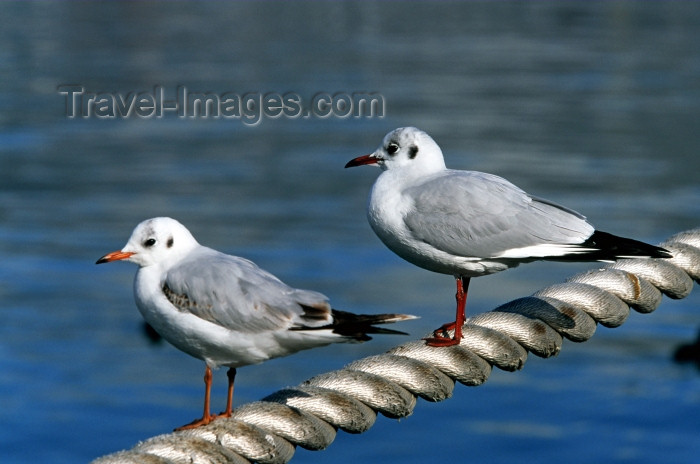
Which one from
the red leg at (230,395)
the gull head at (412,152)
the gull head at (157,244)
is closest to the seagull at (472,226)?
the gull head at (412,152)

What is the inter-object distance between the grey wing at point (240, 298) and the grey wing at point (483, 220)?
1137mm

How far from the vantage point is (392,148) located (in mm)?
5270

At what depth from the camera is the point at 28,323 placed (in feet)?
35.6

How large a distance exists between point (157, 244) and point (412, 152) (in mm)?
1544

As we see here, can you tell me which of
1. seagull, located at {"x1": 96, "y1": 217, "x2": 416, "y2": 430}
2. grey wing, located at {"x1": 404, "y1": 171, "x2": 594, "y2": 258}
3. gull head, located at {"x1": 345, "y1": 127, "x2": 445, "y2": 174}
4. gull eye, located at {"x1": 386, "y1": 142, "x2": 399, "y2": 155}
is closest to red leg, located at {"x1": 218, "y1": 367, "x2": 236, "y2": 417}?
seagull, located at {"x1": 96, "y1": 217, "x2": 416, "y2": 430}

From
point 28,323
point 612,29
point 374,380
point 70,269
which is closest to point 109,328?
point 28,323

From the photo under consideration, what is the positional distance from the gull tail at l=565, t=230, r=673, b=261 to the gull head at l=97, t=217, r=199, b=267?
162cm

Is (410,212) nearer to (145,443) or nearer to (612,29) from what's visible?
(145,443)

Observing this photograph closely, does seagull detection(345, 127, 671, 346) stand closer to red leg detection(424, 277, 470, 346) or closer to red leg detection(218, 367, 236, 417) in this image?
red leg detection(424, 277, 470, 346)

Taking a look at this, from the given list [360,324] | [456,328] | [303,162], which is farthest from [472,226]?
[303,162]

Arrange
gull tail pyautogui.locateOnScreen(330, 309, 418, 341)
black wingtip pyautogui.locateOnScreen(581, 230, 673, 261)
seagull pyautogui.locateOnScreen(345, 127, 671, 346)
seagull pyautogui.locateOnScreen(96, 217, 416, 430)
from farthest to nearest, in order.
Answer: seagull pyautogui.locateOnScreen(345, 127, 671, 346), black wingtip pyautogui.locateOnScreen(581, 230, 673, 261), seagull pyautogui.locateOnScreen(96, 217, 416, 430), gull tail pyautogui.locateOnScreen(330, 309, 418, 341)

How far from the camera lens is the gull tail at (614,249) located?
4531mm

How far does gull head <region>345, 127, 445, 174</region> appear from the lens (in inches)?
205

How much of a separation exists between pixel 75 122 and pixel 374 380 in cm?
1942
